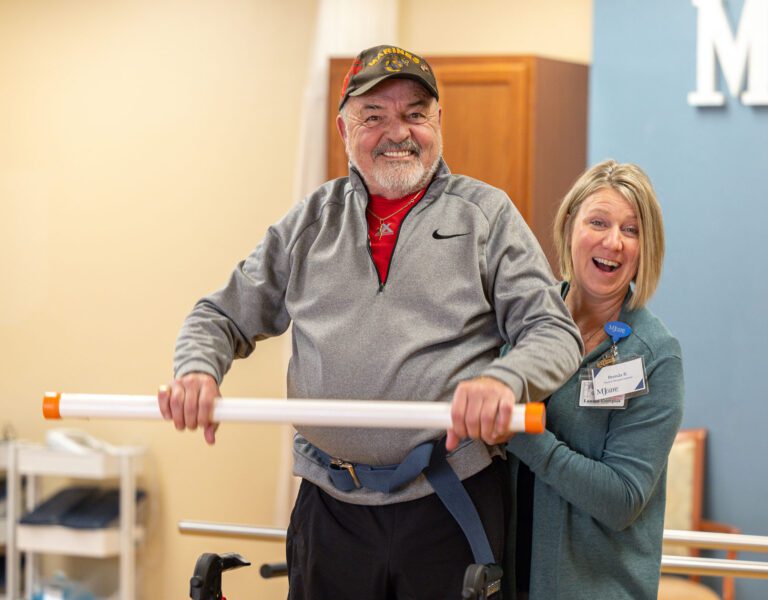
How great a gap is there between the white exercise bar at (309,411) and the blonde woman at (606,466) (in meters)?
0.33

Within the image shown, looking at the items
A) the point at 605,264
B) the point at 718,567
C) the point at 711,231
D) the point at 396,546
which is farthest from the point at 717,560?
the point at 711,231

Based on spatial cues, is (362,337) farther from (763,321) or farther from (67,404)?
(763,321)

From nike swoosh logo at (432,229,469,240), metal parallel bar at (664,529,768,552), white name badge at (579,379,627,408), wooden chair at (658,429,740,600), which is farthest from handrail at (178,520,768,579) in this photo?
wooden chair at (658,429,740,600)

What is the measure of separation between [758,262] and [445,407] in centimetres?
246

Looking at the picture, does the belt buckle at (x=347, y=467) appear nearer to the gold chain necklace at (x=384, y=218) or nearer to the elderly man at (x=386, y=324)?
the elderly man at (x=386, y=324)

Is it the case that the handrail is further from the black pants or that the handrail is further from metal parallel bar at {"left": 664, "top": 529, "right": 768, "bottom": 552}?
the black pants

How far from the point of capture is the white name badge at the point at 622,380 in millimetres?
1691

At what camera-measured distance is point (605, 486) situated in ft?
5.35

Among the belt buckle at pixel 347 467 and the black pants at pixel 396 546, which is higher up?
the belt buckle at pixel 347 467

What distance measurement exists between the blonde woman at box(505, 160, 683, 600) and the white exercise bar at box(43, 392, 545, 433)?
33 cm

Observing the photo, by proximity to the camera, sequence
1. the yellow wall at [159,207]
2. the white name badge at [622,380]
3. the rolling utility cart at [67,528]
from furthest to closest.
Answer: the yellow wall at [159,207]
the rolling utility cart at [67,528]
the white name badge at [622,380]

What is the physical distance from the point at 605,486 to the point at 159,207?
3.42 meters

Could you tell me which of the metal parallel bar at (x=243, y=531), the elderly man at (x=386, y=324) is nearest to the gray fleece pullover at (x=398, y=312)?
the elderly man at (x=386, y=324)

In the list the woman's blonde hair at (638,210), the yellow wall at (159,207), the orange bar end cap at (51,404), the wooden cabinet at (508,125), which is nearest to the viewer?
the orange bar end cap at (51,404)
